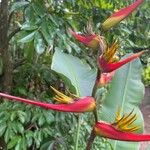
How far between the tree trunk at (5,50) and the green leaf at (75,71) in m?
0.66

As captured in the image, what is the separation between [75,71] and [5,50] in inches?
29.1

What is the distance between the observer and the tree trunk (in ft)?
5.78

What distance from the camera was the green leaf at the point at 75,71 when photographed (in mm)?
1086

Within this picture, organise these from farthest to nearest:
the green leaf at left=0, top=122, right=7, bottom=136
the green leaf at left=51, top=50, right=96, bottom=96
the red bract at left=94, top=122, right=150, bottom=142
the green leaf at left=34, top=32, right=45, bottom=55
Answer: the green leaf at left=0, top=122, right=7, bottom=136 < the green leaf at left=34, top=32, right=45, bottom=55 < the green leaf at left=51, top=50, right=96, bottom=96 < the red bract at left=94, top=122, right=150, bottom=142

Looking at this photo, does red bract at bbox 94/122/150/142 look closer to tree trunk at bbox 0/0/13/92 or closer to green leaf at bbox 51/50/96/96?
green leaf at bbox 51/50/96/96

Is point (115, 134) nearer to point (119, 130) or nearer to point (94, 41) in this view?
point (119, 130)

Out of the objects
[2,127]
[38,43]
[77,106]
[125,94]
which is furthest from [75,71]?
[2,127]

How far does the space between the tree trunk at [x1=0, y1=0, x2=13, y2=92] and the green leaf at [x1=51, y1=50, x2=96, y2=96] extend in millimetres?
662

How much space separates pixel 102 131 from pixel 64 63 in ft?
1.59

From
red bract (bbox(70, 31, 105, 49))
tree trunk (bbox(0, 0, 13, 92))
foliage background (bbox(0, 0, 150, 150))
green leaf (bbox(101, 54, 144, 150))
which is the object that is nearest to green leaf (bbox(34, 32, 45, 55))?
foliage background (bbox(0, 0, 150, 150))

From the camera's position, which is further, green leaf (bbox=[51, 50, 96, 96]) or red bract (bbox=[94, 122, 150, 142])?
green leaf (bbox=[51, 50, 96, 96])

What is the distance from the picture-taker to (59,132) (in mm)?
1777

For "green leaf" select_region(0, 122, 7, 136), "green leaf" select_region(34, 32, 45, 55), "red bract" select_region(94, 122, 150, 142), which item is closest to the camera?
"red bract" select_region(94, 122, 150, 142)

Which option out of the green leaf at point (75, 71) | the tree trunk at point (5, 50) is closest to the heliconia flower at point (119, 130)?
the green leaf at point (75, 71)
